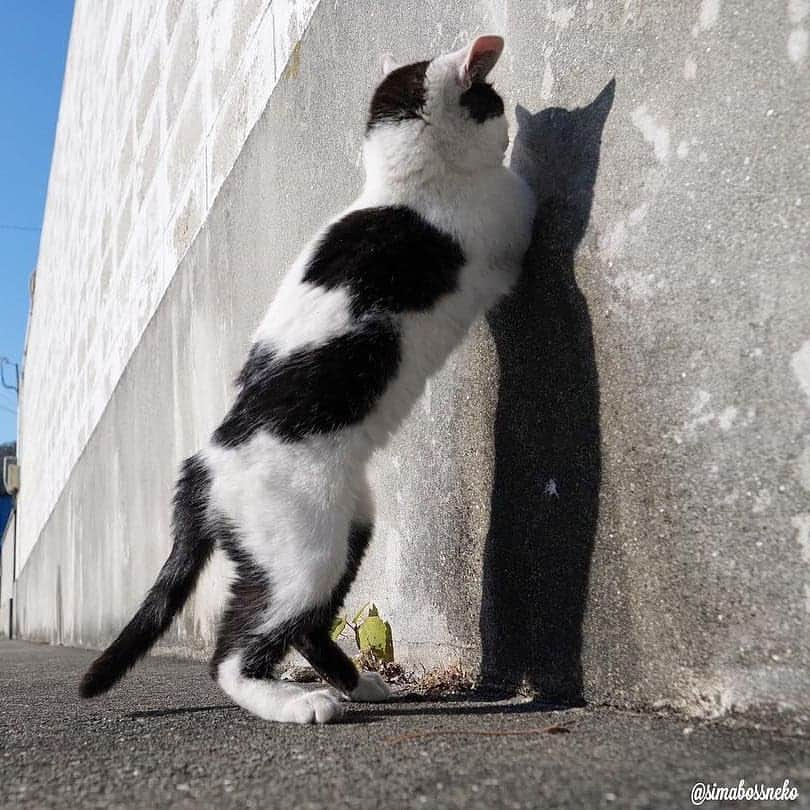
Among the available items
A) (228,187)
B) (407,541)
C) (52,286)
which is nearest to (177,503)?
(407,541)

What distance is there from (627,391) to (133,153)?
4.25 m

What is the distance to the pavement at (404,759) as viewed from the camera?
935mm

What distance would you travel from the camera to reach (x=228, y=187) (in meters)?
3.17

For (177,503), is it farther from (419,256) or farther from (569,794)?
(569,794)

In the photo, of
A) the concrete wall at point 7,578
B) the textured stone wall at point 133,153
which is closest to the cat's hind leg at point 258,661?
the textured stone wall at point 133,153

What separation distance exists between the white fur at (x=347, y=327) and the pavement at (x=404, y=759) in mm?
173

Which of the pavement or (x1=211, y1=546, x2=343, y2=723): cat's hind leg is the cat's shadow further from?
(x1=211, y1=546, x2=343, y2=723): cat's hind leg

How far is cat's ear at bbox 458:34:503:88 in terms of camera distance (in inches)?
61.2

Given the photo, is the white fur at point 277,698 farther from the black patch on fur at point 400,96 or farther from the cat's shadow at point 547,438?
the black patch on fur at point 400,96

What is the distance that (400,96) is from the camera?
5.62 feet

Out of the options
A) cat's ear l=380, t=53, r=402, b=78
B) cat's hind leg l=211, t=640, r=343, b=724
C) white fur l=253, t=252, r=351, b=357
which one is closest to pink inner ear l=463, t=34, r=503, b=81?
cat's ear l=380, t=53, r=402, b=78

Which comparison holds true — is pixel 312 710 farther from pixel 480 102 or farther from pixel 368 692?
pixel 480 102

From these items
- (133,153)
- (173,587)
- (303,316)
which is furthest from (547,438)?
(133,153)

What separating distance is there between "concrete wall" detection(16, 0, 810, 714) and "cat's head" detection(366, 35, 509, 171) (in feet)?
0.22
